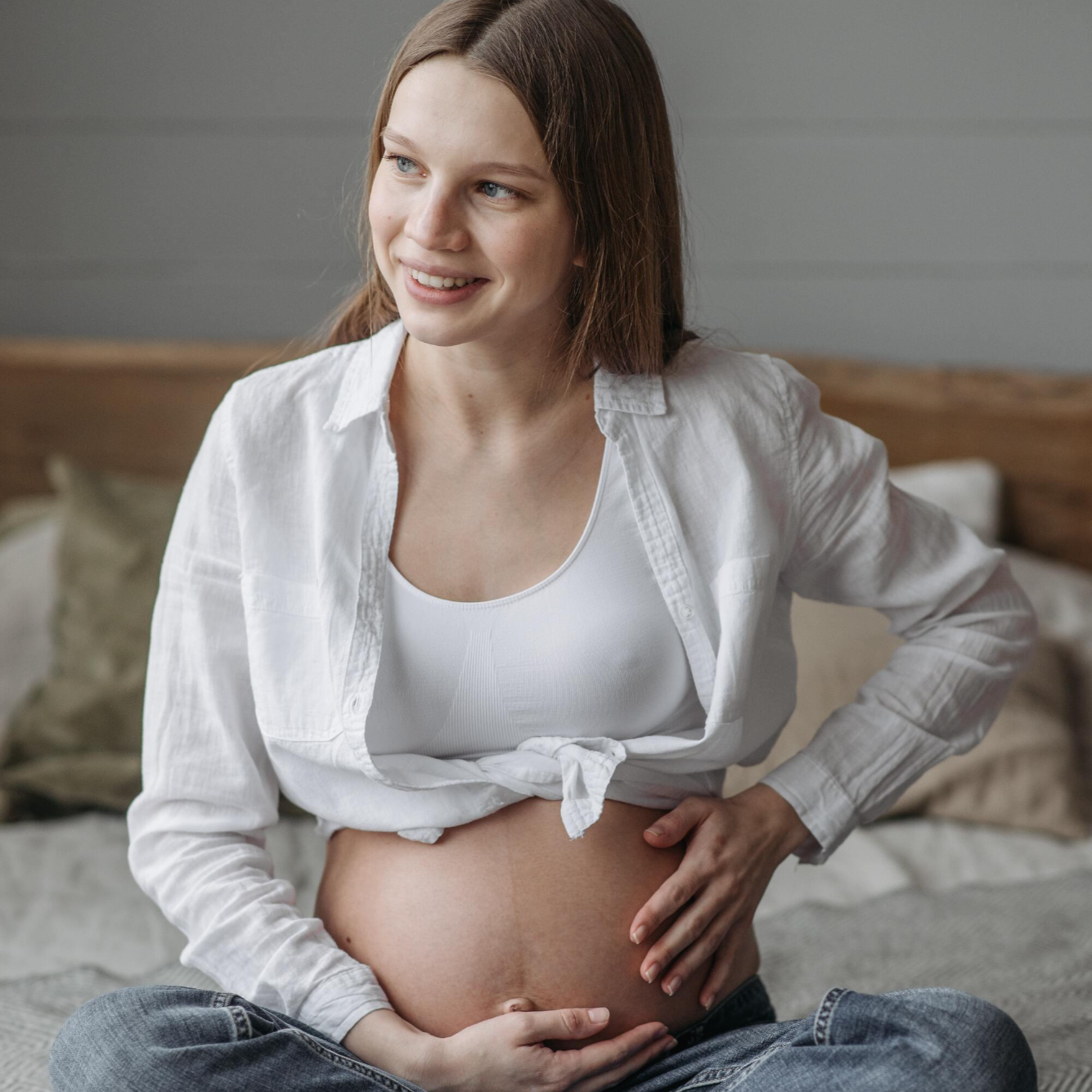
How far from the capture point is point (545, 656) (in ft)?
3.08

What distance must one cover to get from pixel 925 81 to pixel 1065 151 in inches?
10.2

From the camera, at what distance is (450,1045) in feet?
2.91

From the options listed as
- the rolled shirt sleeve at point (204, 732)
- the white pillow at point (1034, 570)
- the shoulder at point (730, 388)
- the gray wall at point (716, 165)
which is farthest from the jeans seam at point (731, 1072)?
the gray wall at point (716, 165)

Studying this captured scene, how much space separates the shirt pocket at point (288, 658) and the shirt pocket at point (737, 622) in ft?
0.95

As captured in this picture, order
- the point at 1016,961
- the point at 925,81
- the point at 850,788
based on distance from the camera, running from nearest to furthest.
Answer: the point at 850,788 < the point at 1016,961 < the point at 925,81

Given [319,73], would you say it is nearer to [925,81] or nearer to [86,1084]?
[925,81]

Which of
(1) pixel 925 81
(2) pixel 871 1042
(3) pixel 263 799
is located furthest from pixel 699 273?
(2) pixel 871 1042

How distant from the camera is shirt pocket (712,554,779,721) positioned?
95 centimetres

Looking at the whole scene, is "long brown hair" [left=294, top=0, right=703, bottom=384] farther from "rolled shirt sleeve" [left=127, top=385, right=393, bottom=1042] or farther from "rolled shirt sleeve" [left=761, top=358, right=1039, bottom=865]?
"rolled shirt sleeve" [left=127, top=385, right=393, bottom=1042]

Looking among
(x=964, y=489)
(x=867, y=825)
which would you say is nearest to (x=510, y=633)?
(x=867, y=825)

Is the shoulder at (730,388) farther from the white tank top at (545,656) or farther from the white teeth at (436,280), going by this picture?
the white teeth at (436,280)

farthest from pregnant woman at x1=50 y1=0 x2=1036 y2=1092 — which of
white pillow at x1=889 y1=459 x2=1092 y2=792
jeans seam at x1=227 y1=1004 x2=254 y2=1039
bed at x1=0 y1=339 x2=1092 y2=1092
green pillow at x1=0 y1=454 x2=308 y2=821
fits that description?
white pillow at x1=889 y1=459 x2=1092 y2=792

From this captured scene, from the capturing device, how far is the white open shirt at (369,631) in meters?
0.95

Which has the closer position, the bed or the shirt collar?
the shirt collar
